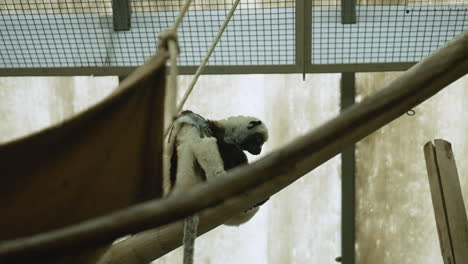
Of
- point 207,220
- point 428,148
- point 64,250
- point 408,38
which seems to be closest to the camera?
point 64,250

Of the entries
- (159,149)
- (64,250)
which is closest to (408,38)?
(159,149)

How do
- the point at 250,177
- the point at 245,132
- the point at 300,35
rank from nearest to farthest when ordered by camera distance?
the point at 250,177 < the point at 245,132 < the point at 300,35

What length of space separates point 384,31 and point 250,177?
4.32 meters

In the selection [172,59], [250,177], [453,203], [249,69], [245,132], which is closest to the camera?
[250,177]

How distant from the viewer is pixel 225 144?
4387mm

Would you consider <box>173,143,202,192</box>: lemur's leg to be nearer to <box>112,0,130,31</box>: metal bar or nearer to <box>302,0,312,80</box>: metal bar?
<box>302,0,312,80</box>: metal bar

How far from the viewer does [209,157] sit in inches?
148

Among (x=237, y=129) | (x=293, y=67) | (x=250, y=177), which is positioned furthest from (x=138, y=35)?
(x=250, y=177)

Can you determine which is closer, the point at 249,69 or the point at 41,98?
the point at 249,69

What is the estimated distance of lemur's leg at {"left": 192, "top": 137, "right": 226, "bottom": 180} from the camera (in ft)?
12.3

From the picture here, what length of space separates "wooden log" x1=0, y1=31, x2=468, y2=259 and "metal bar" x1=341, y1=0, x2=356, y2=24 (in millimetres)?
3671

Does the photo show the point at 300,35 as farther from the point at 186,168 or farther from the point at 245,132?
the point at 186,168

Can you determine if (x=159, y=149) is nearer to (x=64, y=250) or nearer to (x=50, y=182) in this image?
(x=50, y=182)

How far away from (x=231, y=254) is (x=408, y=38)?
2893 mm
